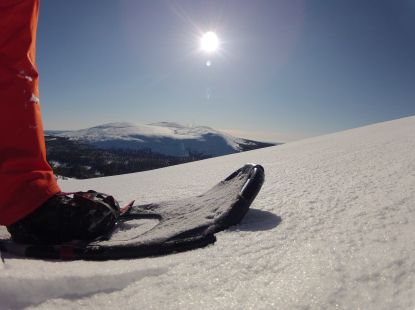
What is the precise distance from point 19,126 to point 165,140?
496 ft

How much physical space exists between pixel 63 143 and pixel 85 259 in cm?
10929

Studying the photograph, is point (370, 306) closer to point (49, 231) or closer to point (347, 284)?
point (347, 284)

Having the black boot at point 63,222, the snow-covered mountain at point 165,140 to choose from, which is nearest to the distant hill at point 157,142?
the snow-covered mountain at point 165,140

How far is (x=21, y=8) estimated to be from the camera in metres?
1.29

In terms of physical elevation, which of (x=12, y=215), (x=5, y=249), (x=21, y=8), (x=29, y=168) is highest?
(x=21, y=8)

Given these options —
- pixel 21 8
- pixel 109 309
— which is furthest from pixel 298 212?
pixel 21 8

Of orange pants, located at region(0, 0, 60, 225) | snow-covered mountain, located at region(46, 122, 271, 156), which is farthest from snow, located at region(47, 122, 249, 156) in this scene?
orange pants, located at region(0, 0, 60, 225)

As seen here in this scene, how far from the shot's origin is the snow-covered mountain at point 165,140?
13875 cm

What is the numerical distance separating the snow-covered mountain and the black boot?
12700 cm

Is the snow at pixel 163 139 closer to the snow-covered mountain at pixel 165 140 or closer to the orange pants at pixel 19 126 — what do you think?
the snow-covered mountain at pixel 165 140

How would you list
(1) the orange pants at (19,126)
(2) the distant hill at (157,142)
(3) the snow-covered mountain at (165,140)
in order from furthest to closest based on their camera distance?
(3) the snow-covered mountain at (165,140)
(2) the distant hill at (157,142)
(1) the orange pants at (19,126)

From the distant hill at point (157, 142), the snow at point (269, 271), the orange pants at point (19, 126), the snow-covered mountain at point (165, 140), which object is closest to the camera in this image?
the snow at point (269, 271)

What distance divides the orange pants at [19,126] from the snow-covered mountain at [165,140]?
5003 inches

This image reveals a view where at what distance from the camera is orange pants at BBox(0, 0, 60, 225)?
1.20 meters
